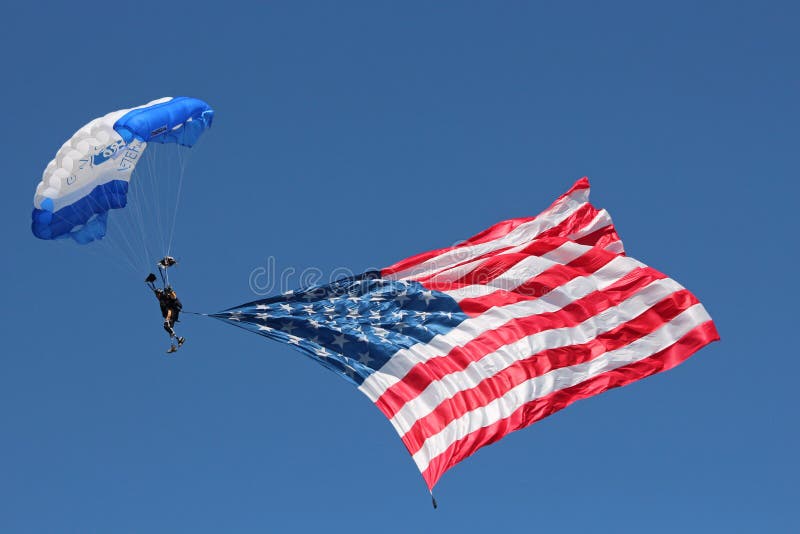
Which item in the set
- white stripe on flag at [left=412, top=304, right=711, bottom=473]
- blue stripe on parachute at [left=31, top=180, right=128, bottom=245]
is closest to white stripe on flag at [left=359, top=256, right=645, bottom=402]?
white stripe on flag at [left=412, top=304, right=711, bottom=473]

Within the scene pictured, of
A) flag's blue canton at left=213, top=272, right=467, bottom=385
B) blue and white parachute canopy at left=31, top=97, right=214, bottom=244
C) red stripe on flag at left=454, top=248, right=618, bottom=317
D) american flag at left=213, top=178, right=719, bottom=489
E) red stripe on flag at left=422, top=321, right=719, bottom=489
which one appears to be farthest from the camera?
red stripe on flag at left=454, top=248, right=618, bottom=317

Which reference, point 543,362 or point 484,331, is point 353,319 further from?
point 543,362

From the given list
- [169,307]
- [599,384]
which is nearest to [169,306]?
[169,307]

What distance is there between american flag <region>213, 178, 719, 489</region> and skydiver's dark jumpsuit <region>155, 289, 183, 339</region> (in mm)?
1024

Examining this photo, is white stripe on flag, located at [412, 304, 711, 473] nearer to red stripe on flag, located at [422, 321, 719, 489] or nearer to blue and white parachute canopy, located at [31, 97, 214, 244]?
red stripe on flag, located at [422, 321, 719, 489]

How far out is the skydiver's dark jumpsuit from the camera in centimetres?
2158

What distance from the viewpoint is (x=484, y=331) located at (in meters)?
21.6

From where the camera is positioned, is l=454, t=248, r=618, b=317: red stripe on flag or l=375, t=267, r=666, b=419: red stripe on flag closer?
l=375, t=267, r=666, b=419: red stripe on flag

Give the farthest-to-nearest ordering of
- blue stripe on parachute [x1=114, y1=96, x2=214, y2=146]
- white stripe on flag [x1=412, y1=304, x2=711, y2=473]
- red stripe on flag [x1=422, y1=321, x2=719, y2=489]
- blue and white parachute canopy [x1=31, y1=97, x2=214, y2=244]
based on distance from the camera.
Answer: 1. blue stripe on parachute [x1=114, y1=96, x2=214, y2=146]
2. blue and white parachute canopy [x1=31, y1=97, x2=214, y2=244]
3. red stripe on flag [x1=422, y1=321, x2=719, y2=489]
4. white stripe on flag [x1=412, y1=304, x2=711, y2=473]

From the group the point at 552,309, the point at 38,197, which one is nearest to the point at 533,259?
the point at 552,309

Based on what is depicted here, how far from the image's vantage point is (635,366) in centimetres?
2127

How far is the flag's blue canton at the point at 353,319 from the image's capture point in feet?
69.5

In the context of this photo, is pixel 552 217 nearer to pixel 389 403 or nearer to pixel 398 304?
pixel 398 304

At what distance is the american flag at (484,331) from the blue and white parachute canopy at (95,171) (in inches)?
113
